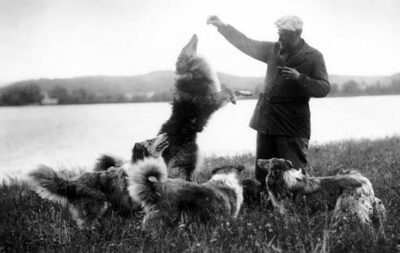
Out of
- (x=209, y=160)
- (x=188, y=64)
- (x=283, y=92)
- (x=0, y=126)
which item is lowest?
(x=209, y=160)

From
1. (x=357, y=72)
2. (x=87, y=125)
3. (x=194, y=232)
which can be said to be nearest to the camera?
(x=194, y=232)

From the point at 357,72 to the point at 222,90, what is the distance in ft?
32.5

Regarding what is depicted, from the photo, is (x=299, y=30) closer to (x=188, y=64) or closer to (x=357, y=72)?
(x=188, y=64)

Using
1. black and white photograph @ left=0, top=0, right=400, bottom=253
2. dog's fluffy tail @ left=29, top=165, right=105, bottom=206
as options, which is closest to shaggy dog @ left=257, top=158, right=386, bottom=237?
black and white photograph @ left=0, top=0, right=400, bottom=253

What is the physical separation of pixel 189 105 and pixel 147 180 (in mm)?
2572

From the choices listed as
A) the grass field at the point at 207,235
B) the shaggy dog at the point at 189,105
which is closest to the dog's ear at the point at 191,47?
the shaggy dog at the point at 189,105

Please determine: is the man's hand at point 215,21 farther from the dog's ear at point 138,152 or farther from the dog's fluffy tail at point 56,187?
the dog's fluffy tail at point 56,187

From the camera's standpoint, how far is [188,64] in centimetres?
789

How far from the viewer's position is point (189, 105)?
7383 mm

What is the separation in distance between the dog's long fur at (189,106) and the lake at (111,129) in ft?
9.58

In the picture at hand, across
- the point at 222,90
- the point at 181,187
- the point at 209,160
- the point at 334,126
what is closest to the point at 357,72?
the point at 334,126

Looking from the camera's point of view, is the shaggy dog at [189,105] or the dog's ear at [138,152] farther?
the shaggy dog at [189,105]

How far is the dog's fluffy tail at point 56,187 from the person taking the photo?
18.4 feet

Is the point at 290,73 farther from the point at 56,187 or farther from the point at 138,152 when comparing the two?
the point at 56,187
